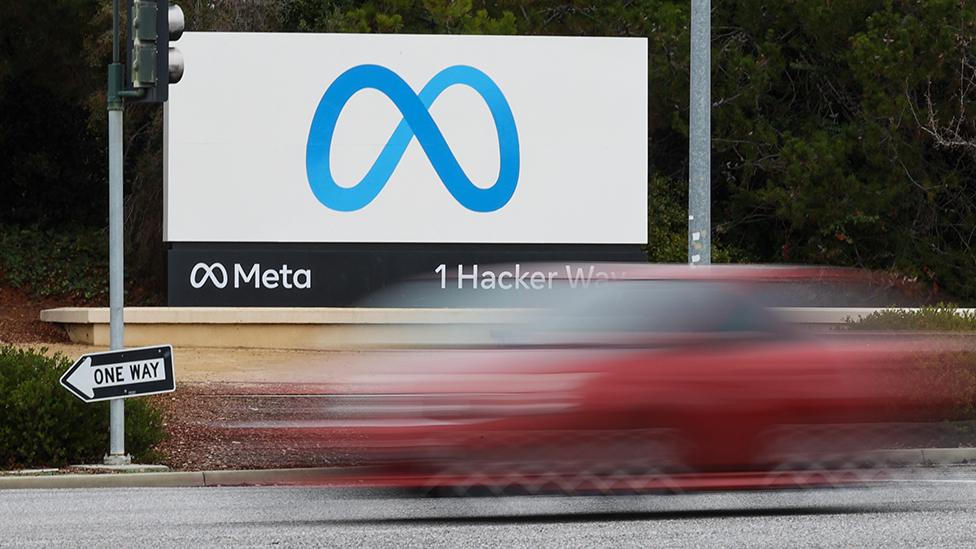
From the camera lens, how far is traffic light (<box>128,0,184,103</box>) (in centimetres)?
1455

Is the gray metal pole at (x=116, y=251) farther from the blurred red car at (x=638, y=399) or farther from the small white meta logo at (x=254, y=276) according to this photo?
the small white meta logo at (x=254, y=276)

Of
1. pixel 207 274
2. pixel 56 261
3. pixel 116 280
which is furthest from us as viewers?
pixel 56 261

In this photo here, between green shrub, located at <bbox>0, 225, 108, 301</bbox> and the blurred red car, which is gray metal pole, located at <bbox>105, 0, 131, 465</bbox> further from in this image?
green shrub, located at <bbox>0, 225, 108, 301</bbox>

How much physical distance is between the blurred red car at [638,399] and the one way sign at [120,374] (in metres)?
4.13

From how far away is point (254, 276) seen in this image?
26.7 meters

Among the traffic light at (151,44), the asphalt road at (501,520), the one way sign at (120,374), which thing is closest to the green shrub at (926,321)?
the asphalt road at (501,520)

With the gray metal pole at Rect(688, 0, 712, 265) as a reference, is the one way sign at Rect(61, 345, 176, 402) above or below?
below

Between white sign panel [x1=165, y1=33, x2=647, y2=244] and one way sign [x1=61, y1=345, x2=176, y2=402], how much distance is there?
12.2 meters

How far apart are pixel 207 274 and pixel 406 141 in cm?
395

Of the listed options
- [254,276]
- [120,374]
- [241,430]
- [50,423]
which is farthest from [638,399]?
[254,276]

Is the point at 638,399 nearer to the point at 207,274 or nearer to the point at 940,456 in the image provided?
the point at 940,456

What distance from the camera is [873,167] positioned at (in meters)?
33.5

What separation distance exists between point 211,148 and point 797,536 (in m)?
18.5

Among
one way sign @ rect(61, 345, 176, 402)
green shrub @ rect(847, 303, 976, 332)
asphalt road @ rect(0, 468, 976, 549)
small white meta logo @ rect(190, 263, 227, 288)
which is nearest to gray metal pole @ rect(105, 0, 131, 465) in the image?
one way sign @ rect(61, 345, 176, 402)
